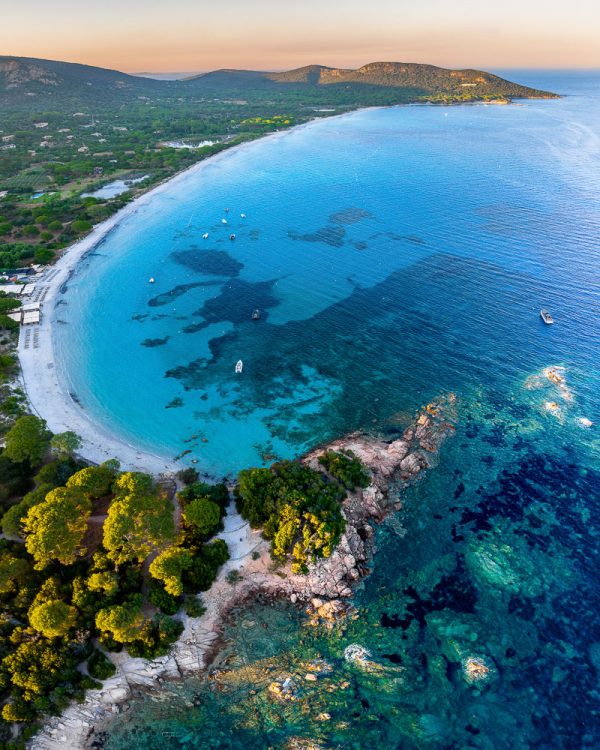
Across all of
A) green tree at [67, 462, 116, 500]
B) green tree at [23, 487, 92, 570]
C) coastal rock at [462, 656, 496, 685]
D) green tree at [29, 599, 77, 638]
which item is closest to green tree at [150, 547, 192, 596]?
green tree at [29, 599, 77, 638]

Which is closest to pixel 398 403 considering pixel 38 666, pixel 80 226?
pixel 38 666

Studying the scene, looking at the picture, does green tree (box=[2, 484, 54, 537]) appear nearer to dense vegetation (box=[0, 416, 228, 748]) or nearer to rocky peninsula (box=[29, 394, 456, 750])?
dense vegetation (box=[0, 416, 228, 748])

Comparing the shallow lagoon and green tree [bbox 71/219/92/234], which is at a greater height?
Result: green tree [bbox 71/219/92/234]

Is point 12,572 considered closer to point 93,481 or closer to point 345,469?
point 93,481

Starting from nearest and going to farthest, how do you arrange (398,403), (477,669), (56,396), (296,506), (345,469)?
1. (477,669)
2. (296,506)
3. (345,469)
4. (398,403)
5. (56,396)

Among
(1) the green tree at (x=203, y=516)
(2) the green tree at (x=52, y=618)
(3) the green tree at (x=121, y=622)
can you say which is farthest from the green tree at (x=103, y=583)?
(1) the green tree at (x=203, y=516)

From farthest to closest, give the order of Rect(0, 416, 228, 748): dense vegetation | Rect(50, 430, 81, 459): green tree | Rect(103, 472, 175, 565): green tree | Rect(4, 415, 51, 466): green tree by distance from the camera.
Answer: Rect(50, 430, 81, 459): green tree
Rect(4, 415, 51, 466): green tree
Rect(103, 472, 175, 565): green tree
Rect(0, 416, 228, 748): dense vegetation
